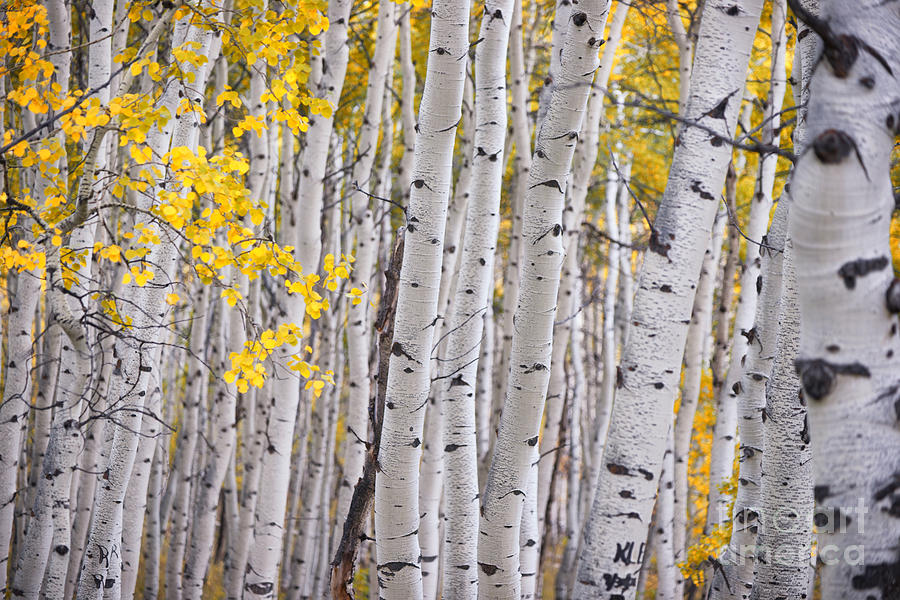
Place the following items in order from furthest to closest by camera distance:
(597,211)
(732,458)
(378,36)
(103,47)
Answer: (597,211), (732,458), (378,36), (103,47)

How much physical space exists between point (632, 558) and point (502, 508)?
3.46 ft

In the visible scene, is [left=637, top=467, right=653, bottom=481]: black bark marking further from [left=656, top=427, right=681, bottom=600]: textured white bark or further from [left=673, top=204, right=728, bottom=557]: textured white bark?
[left=656, top=427, right=681, bottom=600]: textured white bark

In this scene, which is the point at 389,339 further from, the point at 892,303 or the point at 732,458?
the point at 732,458

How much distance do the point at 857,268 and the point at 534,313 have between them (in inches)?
67.1

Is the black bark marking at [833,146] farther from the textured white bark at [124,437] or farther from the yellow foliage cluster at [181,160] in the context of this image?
the textured white bark at [124,437]

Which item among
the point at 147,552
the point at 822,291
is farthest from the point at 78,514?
the point at 822,291

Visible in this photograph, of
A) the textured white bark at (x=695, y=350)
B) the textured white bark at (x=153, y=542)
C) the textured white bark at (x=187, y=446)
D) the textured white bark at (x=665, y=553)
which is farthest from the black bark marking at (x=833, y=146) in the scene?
the textured white bark at (x=153, y=542)

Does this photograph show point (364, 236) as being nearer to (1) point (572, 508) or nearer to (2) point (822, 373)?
(2) point (822, 373)

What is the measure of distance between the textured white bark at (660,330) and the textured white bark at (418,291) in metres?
0.99

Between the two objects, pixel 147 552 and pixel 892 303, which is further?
pixel 147 552

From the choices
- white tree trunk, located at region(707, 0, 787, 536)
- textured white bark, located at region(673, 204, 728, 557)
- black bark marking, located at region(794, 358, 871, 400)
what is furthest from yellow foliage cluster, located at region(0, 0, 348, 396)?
textured white bark, located at region(673, 204, 728, 557)

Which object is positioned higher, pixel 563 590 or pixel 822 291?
pixel 822 291

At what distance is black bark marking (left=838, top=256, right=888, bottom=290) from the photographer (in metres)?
1.54

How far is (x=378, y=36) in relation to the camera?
5.14 metres
